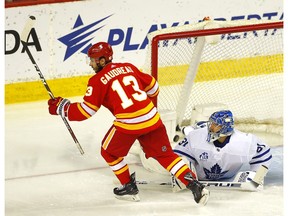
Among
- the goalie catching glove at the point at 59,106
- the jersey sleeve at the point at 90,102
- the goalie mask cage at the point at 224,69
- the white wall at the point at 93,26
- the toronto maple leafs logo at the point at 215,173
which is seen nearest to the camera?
the jersey sleeve at the point at 90,102

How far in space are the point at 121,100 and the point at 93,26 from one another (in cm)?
159

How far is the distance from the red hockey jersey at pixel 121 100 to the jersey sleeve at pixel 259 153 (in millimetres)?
523

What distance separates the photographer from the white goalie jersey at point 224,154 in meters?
4.85

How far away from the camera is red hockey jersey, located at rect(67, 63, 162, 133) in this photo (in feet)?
15.3

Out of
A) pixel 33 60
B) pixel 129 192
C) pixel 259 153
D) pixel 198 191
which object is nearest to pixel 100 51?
pixel 33 60

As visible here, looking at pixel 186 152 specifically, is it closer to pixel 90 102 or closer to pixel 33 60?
pixel 90 102

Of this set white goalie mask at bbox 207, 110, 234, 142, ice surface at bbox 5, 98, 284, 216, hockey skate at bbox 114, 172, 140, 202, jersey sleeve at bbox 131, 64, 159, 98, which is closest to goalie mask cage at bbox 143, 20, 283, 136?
jersey sleeve at bbox 131, 64, 159, 98

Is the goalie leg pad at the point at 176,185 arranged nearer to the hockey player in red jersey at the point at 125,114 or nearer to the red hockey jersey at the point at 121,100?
the hockey player in red jersey at the point at 125,114

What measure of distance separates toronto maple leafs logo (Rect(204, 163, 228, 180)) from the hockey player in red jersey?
0.17 meters

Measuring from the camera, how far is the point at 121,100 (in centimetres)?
466

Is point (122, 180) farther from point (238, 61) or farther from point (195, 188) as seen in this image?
point (238, 61)

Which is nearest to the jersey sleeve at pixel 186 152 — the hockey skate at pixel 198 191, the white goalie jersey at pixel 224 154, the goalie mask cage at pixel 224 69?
the white goalie jersey at pixel 224 154

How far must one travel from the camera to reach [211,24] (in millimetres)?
5324
